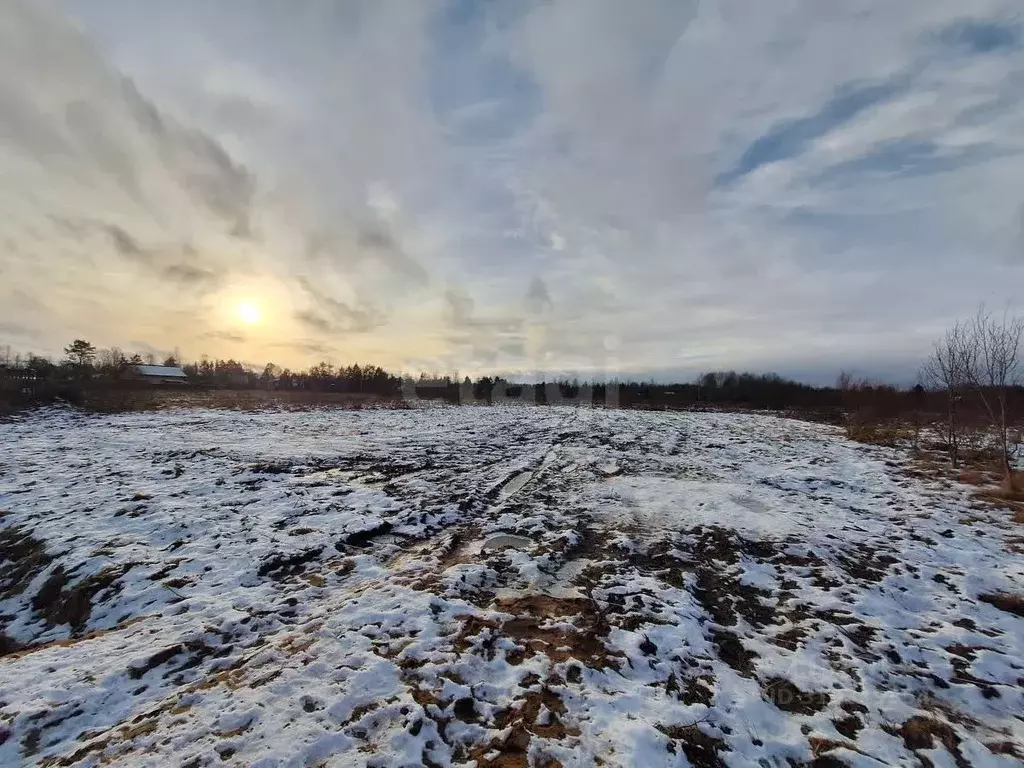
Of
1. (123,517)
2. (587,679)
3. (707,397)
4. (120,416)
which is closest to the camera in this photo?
(587,679)

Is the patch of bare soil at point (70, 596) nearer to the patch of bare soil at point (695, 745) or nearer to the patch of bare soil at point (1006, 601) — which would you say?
the patch of bare soil at point (695, 745)

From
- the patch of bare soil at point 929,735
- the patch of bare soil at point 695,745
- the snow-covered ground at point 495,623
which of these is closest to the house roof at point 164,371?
the snow-covered ground at point 495,623

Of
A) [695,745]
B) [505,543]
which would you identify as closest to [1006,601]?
Answer: [695,745]

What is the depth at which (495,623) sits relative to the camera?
5.87m

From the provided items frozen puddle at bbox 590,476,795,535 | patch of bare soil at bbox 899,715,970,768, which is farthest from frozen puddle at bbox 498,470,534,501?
patch of bare soil at bbox 899,715,970,768

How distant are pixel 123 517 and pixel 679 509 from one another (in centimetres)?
1253

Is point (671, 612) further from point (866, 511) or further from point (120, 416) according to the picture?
point (120, 416)

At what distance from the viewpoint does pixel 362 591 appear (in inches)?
261

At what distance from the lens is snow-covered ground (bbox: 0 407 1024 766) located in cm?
399

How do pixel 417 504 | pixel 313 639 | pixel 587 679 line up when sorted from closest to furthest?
pixel 587 679, pixel 313 639, pixel 417 504

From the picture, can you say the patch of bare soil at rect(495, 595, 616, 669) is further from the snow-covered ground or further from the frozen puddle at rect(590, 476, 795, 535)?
Result: the frozen puddle at rect(590, 476, 795, 535)

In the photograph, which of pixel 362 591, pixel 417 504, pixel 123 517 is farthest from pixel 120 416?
pixel 362 591

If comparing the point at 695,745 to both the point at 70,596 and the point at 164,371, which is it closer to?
the point at 70,596

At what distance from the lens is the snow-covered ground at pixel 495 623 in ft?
13.1
